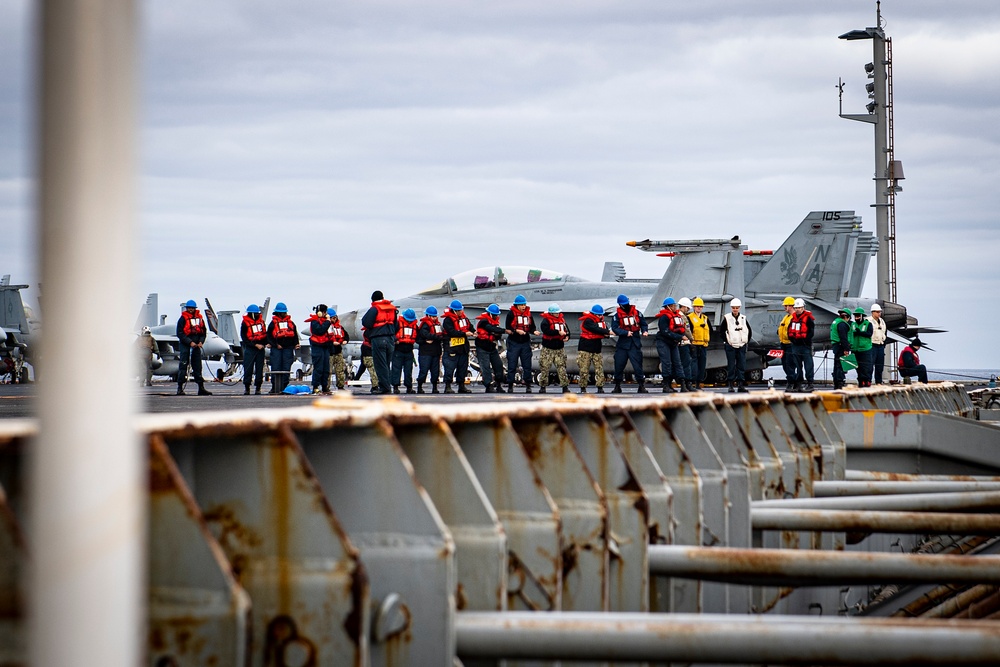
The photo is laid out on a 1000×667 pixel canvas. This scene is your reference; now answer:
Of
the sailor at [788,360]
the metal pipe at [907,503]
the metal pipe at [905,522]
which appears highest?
the sailor at [788,360]

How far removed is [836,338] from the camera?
22984mm

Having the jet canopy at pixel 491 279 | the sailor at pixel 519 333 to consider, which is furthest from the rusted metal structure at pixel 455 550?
the jet canopy at pixel 491 279

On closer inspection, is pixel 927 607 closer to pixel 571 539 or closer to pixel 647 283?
pixel 571 539

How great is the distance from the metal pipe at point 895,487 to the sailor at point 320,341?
14.3 metres

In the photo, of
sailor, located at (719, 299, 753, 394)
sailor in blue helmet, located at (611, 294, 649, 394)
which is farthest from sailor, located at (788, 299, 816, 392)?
sailor in blue helmet, located at (611, 294, 649, 394)

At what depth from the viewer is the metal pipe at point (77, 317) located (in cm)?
138

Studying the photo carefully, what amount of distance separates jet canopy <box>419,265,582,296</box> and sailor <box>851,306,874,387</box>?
13.3 metres

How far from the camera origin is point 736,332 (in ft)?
79.0

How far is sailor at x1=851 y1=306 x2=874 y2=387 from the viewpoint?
23.3 metres

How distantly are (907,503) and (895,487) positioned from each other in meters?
1.36

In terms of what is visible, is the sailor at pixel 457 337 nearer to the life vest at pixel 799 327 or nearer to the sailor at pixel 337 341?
the sailor at pixel 337 341

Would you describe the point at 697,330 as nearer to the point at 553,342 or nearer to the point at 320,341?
the point at 553,342

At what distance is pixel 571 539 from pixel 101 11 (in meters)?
4.49

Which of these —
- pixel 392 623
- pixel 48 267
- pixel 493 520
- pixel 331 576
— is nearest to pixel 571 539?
pixel 493 520
